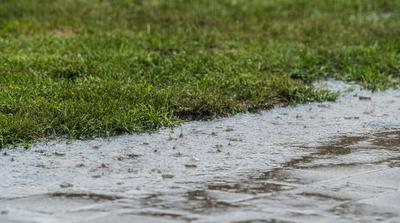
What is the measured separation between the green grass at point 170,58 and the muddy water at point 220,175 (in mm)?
381

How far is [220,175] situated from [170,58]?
179 inches

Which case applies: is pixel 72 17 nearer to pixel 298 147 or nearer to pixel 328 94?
pixel 328 94

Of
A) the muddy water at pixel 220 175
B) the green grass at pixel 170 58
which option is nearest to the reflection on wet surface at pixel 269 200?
the muddy water at pixel 220 175

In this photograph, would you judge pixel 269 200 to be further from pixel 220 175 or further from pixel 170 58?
pixel 170 58

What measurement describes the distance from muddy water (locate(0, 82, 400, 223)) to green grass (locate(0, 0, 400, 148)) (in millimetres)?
381

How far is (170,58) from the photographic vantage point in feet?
35.1

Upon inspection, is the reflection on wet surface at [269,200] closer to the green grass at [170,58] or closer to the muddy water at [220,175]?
the muddy water at [220,175]

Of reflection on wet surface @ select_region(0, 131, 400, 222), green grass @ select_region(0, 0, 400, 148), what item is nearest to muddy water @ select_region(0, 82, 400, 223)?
reflection on wet surface @ select_region(0, 131, 400, 222)

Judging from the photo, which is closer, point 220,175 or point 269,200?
point 269,200

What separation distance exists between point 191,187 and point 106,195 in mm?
509

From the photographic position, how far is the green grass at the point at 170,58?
7852 mm

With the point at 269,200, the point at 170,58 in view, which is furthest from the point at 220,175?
the point at 170,58

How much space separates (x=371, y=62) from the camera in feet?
36.3

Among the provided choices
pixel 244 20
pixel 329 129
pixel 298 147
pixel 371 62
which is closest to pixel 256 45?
pixel 371 62
